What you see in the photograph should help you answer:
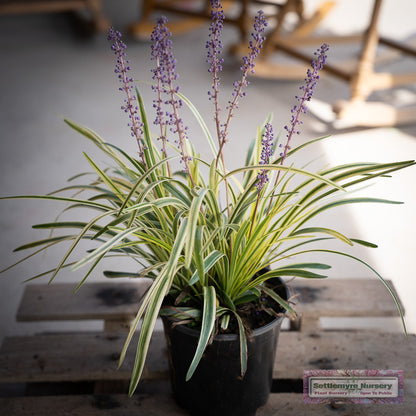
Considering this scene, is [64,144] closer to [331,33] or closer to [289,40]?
[289,40]

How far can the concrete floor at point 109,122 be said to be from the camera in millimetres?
2344

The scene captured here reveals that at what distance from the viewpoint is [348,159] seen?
2996mm

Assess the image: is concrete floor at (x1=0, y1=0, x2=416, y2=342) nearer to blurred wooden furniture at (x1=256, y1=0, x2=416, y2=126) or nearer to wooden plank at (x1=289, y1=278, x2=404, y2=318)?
blurred wooden furniture at (x1=256, y1=0, x2=416, y2=126)

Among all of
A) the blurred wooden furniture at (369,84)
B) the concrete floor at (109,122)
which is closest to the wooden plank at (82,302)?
the concrete floor at (109,122)

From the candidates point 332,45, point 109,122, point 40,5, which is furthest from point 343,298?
point 40,5

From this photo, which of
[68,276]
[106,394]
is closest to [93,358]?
[106,394]

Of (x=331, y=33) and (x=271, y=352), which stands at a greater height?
(x=331, y=33)

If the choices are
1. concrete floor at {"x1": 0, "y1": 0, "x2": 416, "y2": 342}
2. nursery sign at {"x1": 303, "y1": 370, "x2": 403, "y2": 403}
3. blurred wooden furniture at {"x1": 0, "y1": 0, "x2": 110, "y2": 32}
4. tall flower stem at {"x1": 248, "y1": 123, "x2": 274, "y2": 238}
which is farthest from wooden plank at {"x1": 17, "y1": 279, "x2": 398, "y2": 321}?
blurred wooden furniture at {"x1": 0, "y1": 0, "x2": 110, "y2": 32}

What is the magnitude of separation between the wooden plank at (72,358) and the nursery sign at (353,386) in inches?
15.5

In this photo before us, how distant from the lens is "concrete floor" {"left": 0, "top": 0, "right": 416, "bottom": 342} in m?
2.34

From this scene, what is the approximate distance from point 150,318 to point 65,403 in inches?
20.6

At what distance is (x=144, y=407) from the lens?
134cm

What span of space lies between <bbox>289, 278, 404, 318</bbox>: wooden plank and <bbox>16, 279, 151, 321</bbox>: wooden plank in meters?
0.49

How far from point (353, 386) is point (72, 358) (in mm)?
758
